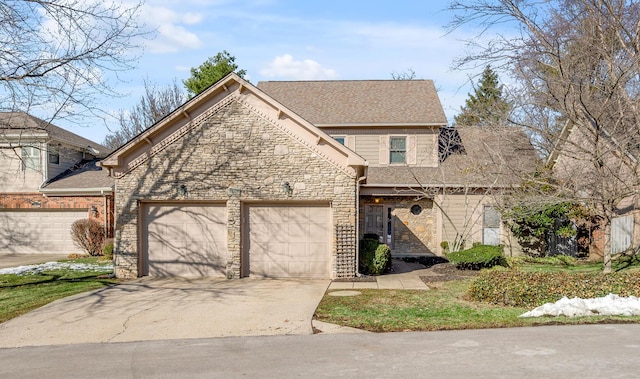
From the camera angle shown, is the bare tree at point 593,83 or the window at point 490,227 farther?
the window at point 490,227

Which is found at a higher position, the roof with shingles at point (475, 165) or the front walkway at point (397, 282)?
the roof with shingles at point (475, 165)

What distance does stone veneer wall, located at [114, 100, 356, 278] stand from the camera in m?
15.3

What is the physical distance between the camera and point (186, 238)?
51.9 feet

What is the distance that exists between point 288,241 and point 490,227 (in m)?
9.89

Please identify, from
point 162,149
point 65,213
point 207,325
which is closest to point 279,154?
point 162,149

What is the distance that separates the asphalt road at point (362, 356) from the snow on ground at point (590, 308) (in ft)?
3.31

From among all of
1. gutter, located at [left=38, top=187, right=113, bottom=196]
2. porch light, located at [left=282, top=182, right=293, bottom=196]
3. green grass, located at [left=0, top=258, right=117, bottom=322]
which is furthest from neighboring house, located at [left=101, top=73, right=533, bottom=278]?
gutter, located at [left=38, top=187, right=113, bottom=196]

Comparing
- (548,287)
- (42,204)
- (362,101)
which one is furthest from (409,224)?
Result: (42,204)

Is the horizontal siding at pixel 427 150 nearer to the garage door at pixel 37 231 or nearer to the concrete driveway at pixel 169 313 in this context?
the concrete driveway at pixel 169 313

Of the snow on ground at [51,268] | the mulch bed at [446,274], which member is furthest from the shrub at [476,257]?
the snow on ground at [51,268]

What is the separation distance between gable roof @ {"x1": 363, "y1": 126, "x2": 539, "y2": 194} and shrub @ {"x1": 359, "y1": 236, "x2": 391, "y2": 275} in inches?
153

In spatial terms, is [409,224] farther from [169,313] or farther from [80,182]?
[80,182]

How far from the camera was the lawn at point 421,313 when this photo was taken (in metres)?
9.55

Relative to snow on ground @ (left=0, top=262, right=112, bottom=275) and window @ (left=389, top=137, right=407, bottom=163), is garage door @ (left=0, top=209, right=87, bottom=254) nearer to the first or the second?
snow on ground @ (left=0, top=262, right=112, bottom=275)
